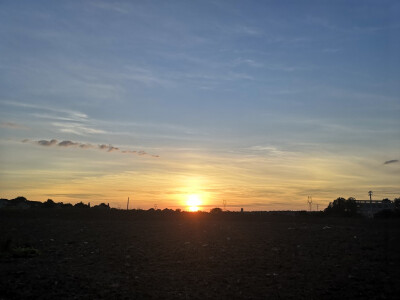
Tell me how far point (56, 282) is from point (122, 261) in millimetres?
2740

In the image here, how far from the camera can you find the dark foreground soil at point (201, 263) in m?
11.2

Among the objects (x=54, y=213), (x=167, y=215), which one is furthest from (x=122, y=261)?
(x=54, y=213)

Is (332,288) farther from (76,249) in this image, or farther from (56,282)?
(76,249)

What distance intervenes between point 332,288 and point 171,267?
16.3 ft

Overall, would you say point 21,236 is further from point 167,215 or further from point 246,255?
point 167,215

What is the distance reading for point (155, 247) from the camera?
15.9 metres

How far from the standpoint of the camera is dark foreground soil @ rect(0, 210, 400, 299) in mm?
11172

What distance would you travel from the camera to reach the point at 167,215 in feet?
96.3

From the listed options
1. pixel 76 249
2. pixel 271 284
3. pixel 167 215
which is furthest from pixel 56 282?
pixel 167 215

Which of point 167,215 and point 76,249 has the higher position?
point 167,215

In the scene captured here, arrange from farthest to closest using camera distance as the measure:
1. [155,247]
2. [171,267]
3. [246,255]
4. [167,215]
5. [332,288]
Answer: [167,215] → [155,247] → [246,255] → [171,267] → [332,288]

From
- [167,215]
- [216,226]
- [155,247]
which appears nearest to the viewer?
[155,247]

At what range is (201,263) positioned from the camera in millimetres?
13773

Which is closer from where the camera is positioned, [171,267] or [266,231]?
[171,267]
